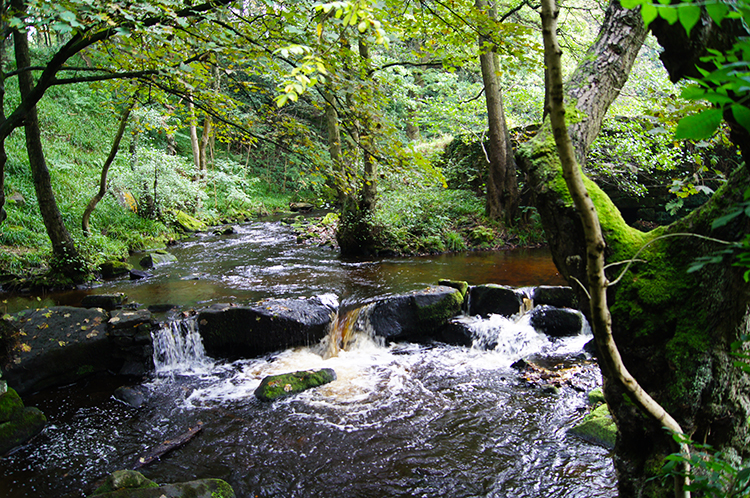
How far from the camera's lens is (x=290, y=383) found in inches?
224

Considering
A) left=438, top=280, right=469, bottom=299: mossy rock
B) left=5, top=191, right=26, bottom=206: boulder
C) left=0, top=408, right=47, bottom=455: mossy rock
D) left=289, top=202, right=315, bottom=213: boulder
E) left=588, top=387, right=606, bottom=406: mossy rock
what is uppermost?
left=5, top=191, right=26, bottom=206: boulder

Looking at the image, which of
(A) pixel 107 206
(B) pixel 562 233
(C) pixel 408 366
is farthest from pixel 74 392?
(A) pixel 107 206

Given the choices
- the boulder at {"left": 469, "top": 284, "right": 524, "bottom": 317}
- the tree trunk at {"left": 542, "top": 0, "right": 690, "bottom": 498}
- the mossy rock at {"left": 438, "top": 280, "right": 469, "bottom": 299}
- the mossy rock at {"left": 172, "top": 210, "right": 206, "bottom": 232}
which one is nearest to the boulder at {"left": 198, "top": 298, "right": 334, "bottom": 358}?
the mossy rock at {"left": 438, "top": 280, "right": 469, "bottom": 299}

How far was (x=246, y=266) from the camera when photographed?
10828mm

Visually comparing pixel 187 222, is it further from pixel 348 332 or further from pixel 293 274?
pixel 348 332

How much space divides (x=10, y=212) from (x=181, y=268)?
5041 mm

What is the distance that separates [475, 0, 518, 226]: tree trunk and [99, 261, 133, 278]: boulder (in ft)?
35.1

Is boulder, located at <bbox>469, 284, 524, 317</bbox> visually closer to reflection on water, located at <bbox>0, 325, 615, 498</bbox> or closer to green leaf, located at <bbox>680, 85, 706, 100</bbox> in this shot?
reflection on water, located at <bbox>0, 325, 615, 498</bbox>

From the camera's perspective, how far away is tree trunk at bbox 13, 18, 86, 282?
797cm

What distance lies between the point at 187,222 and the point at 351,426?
14947 millimetres

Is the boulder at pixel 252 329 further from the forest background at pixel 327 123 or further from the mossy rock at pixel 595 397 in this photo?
the mossy rock at pixel 595 397

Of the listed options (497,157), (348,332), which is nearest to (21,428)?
(348,332)

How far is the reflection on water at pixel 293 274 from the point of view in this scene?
832 cm

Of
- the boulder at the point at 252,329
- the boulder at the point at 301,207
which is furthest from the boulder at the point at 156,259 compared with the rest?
the boulder at the point at 301,207
